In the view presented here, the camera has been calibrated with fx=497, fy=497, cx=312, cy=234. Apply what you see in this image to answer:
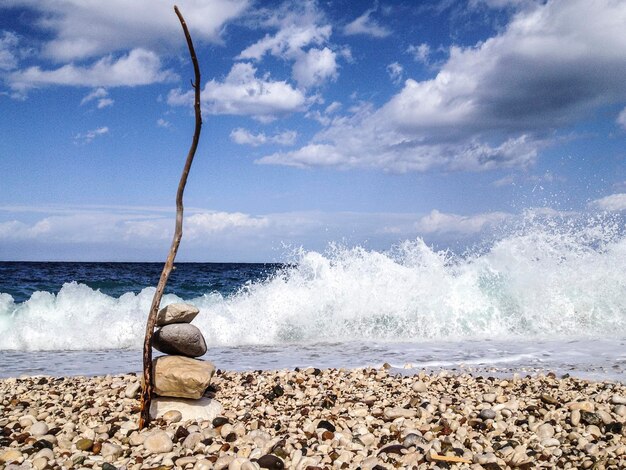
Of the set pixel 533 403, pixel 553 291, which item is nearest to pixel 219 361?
pixel 533 403

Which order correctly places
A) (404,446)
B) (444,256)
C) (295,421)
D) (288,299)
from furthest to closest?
(444,256) < (288,299) < (295,421) < (404,446)

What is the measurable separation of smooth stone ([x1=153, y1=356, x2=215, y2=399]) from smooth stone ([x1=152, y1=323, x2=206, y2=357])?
261 mm

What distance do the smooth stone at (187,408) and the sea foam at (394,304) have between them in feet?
19.7

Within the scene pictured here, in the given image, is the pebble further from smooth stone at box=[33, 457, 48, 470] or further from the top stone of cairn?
smooth stone at box=[33, 457, 48, 470]

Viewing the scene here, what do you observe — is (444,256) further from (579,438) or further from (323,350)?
(579,438)

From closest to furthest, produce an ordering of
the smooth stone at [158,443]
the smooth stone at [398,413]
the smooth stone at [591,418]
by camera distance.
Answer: the smooth stone at [158,443] < the smooth stone at [591,418] < the smooth stone at [398,413]

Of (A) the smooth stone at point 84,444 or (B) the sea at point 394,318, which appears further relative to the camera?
(B) the sea at point 394,318

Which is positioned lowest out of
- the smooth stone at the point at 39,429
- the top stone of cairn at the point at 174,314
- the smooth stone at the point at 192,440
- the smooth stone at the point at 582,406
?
the smooth stone at the point at 39,429

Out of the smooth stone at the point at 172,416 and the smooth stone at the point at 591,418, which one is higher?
the smooth stone at the point at 591,418

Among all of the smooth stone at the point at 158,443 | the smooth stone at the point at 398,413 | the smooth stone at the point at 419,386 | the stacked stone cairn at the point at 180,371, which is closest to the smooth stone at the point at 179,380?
the stacked stone cairn at the point at 180,371

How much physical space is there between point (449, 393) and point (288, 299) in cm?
806

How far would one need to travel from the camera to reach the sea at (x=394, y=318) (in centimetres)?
878

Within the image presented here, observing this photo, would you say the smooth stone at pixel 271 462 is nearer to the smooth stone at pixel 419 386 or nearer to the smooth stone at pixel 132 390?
the smooth stone at pixel 132 390

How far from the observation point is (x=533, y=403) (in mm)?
5336
